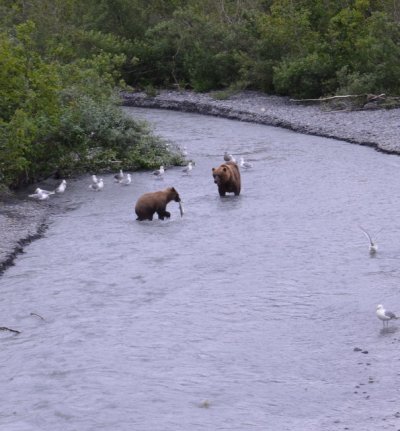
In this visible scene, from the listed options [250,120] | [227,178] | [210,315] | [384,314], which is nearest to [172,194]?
[227,178]

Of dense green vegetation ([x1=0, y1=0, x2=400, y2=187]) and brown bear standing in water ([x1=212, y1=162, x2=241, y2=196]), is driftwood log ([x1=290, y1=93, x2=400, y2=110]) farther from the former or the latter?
brown bear standing in water ([x1=212, y1=162, x2=241, y2=196])

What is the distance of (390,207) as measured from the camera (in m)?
18.5

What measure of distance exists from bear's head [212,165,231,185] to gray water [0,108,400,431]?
478 millimetres

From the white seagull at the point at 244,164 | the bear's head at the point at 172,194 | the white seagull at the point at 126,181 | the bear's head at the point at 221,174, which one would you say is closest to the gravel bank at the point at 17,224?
the bear's head at the point at 172,194

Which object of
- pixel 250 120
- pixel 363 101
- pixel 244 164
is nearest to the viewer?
pixel 244 164

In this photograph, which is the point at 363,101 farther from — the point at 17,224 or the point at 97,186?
the point at 17,224

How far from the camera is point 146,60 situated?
45.6 m

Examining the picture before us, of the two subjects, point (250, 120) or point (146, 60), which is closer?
point (250, 120)

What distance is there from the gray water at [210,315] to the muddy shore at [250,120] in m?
0.48

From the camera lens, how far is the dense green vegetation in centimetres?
2233

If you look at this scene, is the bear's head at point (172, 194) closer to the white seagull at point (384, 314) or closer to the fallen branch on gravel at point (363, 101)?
the white seagull at point (384, 314)

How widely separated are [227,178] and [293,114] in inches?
547

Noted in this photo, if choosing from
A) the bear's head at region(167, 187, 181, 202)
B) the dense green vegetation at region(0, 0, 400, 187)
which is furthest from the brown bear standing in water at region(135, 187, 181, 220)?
the dense green vegetation at region(0, 0, 400, 187)

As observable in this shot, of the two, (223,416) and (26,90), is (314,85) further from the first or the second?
(223,416)
